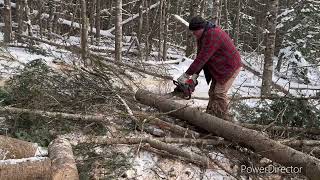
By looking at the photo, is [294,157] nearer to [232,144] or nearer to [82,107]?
[232,144]

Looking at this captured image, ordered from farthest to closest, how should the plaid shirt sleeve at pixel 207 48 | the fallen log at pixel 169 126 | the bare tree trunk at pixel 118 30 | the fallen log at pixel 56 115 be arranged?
the bare tree trunk at pixel 118 30 < the plaid shirt sleeve at pixel 207 48 < the fallen log at pixel 169 126 < the fallen log at pixel 56 115

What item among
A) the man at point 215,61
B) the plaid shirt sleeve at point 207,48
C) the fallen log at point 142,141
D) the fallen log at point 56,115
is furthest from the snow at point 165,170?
the plaid shirt sleeve at point 207,48

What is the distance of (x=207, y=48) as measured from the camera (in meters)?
5.96

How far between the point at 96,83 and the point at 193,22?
1.82 m

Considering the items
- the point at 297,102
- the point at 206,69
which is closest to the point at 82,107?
the point at 206,69

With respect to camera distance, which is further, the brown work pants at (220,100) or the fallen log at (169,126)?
the brown work pants at (220,100)

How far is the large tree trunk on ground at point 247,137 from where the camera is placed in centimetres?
459

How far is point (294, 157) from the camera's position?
15.4ft

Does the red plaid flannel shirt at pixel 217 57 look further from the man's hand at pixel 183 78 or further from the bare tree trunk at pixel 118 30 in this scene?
the bare tree trunk at pixel 118 30

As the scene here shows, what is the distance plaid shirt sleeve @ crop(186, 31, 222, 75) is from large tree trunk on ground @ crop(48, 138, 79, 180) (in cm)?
261

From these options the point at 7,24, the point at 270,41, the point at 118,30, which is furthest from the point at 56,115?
the point at 7,24

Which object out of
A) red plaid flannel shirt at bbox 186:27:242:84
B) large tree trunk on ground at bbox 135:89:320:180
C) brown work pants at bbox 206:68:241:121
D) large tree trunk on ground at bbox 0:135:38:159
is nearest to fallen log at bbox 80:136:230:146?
large tree trunk on ground at bbox 135:89:320:180

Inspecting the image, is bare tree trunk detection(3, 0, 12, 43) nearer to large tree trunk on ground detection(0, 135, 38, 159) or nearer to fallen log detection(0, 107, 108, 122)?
fallen log detection(0, 107, 108, 122)

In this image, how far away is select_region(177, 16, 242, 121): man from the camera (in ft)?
19.6
